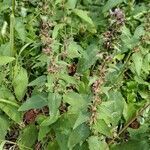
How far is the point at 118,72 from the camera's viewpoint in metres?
2.66

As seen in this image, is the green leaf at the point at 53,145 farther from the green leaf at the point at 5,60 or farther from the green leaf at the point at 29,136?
the green leaf at the point at 5,60

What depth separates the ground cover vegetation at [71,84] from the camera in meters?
2.25

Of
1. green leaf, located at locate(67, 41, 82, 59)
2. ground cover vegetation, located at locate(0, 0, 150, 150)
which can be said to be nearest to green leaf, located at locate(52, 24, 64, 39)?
ground cover vegetation, located at locate(0, 0, 150, 150)

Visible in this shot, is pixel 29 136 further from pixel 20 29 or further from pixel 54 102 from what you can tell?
pixel 20 29

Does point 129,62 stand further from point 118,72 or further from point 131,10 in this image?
point 131,10

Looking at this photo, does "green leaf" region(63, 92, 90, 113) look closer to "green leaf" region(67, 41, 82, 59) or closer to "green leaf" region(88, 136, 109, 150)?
"green leaf" region(88, 136, 109, 150)

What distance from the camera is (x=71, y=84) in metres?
2.62

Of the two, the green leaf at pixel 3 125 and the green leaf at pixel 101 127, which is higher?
the green leaf at pixel 101 127

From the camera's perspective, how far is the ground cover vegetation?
225 cm

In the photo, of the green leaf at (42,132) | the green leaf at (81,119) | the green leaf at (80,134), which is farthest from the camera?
the green leaf at (42,132)

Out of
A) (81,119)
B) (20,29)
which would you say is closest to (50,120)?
(81,119)

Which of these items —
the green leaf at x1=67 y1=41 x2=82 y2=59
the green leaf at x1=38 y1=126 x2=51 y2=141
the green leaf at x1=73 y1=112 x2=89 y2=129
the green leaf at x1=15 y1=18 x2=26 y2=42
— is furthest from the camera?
the green leaf at x1=15 y1=18 x2=26 y2=42

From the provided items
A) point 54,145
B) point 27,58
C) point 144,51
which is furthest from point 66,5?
point 54,145

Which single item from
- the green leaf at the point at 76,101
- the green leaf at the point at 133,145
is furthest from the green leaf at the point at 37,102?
the green leaf at the point at 133,145
